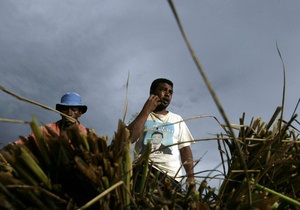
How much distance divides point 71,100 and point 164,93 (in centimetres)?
96

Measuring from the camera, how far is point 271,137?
50.0 inches

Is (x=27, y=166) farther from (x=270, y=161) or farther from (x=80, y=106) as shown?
(x=80, y=106)

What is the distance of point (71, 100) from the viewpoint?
11.8 ft

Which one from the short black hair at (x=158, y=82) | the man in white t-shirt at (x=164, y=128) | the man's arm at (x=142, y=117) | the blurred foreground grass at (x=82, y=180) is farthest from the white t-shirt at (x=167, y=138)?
the blurred foreground grass at (x=82, y=180)

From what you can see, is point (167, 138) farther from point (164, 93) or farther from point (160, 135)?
point (164, 93)

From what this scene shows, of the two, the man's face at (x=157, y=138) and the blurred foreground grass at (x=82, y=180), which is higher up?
the man's face at (x=157, y=138)

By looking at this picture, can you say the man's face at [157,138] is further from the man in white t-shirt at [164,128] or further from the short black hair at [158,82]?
the short black hair at [158,82]

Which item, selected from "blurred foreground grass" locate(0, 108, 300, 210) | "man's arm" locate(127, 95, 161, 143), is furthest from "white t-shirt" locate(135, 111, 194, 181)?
"blurred foreground grass" locate(0, 108, 300, 210)

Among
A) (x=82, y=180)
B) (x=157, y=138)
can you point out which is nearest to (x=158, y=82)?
(x=157, y=138)

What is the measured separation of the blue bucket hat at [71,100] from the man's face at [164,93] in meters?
0.81

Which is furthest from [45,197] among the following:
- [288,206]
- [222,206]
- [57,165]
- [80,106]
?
[80,106]

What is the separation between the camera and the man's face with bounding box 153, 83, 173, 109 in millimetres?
3203

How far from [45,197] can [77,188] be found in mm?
87

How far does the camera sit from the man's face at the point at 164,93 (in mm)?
3203
